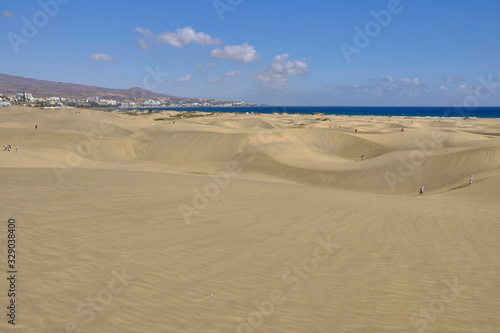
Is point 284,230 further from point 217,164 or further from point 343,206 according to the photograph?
point 217,164

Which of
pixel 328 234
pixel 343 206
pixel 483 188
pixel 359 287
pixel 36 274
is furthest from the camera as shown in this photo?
pixel 483 188

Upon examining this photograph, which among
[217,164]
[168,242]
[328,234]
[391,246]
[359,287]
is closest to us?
[359,287]

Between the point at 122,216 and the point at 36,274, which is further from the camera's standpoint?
the point at 122,216

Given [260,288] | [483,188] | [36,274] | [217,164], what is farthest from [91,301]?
[217,164]

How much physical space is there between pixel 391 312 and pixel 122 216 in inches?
250

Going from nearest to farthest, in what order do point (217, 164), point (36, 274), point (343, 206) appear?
point (36, 274) < point (343, 206) < point (217, 164)

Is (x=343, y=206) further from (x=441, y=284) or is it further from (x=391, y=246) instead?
(x=441, y=284)

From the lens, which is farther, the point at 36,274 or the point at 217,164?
the point at 217,164

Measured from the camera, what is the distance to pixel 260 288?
16.6 feet

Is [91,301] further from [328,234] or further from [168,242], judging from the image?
[328,234]

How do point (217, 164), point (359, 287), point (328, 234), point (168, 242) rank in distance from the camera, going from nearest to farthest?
1. point (359, 287)
2. point (168, 242)
3. point (328, 234)
4. point (217, 164)

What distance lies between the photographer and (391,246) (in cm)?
717

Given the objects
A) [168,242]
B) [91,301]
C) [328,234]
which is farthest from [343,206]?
[91,301]

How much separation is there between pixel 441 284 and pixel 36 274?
250 inches
